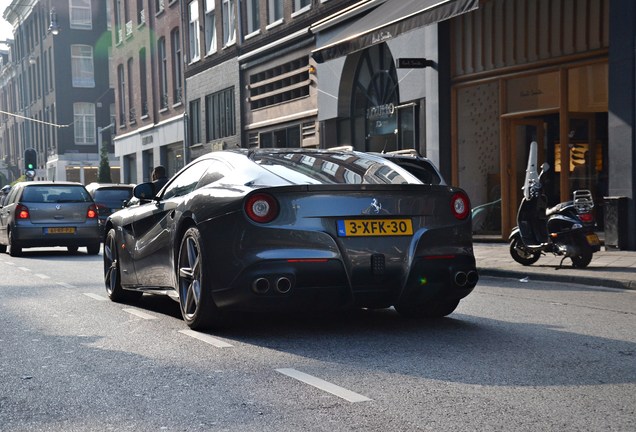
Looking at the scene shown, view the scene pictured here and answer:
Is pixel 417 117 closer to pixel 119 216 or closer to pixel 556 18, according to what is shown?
pixel 556 18

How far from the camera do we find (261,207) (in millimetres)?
6555

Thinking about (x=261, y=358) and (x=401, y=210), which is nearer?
(x=261, y=358)

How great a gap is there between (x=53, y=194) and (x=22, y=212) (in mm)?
763

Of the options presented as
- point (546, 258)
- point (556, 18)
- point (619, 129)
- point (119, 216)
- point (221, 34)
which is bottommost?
point (546, 258)

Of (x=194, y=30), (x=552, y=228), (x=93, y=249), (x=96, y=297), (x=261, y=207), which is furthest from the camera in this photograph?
(x=194, y=30)

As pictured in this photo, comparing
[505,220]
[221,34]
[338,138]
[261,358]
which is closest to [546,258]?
[505,220]

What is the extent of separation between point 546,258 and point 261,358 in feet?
28.7

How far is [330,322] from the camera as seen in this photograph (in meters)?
7.42

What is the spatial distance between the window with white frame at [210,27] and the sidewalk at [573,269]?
20012 mm

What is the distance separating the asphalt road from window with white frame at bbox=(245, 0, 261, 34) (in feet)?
69.5

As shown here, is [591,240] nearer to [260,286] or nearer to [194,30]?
[260,286]

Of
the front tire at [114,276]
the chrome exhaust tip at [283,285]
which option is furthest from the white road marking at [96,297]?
the chrome exhaust tip at [283,285]

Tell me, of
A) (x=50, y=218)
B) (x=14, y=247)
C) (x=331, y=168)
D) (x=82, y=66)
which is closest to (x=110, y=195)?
(x=50, y=218)

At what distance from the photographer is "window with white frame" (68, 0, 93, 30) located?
6525cm
